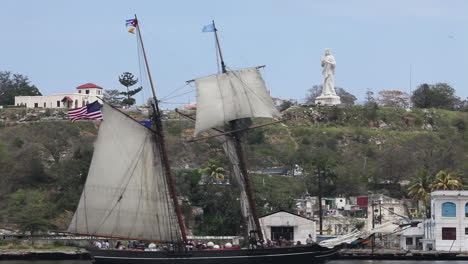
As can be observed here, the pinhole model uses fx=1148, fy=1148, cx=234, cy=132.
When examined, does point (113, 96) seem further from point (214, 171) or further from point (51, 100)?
point (214, 171)

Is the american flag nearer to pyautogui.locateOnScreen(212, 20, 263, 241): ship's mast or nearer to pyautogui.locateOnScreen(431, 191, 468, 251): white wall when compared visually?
pyautogui.locateOnScreen(212, 20, 263, 241): ship's mast

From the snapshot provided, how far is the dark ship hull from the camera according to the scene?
3270 inches

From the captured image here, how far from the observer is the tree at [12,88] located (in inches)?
7136

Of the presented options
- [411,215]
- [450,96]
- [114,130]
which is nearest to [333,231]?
[411,215]

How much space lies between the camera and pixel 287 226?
9938cm

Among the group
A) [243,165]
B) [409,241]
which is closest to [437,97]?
[409,241]

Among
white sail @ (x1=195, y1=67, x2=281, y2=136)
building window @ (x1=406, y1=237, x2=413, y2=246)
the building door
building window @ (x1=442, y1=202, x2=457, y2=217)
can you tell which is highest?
white sail @ (x1=195, y1=67, x2=281, y2=136)

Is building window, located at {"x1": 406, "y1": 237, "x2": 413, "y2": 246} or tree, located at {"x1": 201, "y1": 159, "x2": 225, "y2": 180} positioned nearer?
building window, located at {"x1": 406, "y1": 237, "x2": 413, "y2": 246}

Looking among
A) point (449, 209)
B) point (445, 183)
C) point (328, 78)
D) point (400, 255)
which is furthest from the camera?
point (328, 78)

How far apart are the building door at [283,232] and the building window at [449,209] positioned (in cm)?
1327

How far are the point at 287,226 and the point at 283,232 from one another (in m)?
0.66

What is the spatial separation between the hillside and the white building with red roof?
23.8 ft

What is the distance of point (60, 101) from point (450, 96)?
6329 centimetres

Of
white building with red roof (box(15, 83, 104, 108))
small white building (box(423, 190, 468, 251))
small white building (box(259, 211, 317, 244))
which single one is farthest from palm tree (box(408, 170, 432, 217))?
white building with red roof (box(15, 83, 104, 108))
